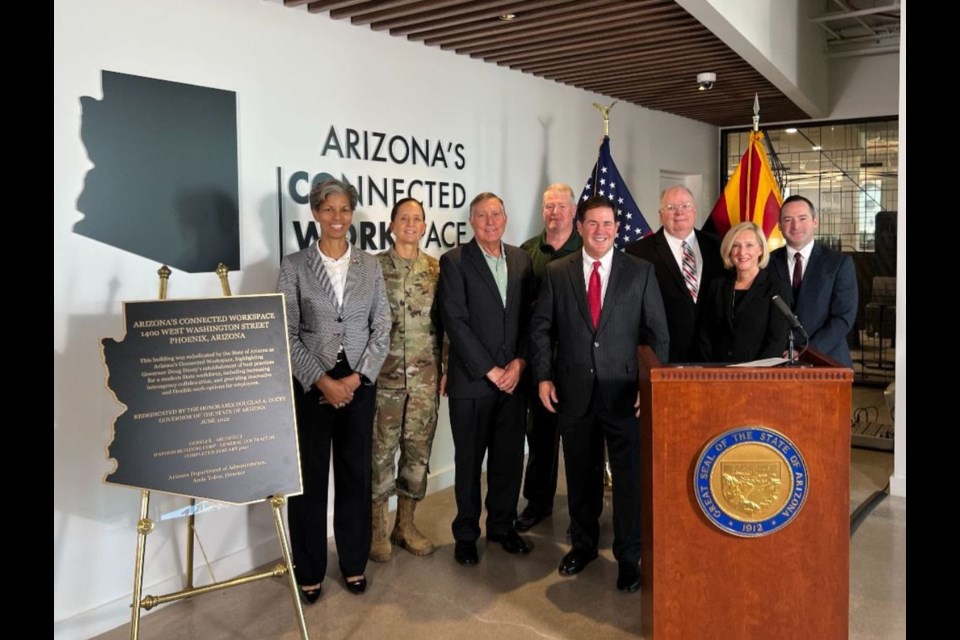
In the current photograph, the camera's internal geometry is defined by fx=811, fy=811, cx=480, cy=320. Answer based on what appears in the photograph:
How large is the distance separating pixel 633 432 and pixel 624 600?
2.20ft

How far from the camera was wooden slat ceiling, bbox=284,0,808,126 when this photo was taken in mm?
3967

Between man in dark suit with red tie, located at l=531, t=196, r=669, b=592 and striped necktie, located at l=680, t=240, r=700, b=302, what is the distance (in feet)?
1.56

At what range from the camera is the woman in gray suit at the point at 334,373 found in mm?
3189

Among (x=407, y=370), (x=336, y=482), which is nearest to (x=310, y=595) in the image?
(x=336, y=482)

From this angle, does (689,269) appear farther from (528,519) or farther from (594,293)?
(528,519)

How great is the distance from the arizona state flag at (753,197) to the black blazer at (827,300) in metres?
1.66

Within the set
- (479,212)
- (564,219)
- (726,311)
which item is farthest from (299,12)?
(726,311)

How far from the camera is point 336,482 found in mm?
3354

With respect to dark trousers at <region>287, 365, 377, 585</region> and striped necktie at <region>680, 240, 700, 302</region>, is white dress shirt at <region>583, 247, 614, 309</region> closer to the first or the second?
striped necktie at <region>680, 240, 700, 302</region>

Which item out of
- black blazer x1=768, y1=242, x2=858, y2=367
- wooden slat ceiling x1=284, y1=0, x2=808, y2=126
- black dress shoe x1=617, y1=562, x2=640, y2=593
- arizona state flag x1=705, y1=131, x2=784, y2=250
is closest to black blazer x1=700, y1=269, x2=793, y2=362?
black blazer x1=768, y1=242, x2=858, y2=367

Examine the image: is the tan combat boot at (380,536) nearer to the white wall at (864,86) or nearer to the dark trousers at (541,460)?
the dark trousers at (541,460)

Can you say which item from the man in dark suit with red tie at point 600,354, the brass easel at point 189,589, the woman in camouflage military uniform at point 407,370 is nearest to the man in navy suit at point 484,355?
the woman in camouflage military uniform at point 407,370

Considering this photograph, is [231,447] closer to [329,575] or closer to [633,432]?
[329,575]

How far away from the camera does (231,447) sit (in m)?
2.70
